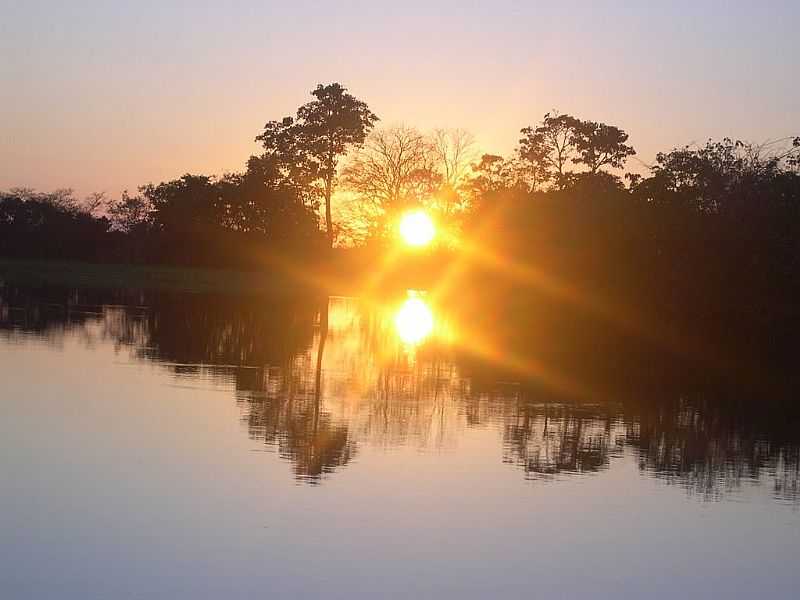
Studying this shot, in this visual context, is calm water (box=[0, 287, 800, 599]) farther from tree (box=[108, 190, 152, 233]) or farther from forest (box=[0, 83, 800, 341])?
tree (box=[108, 190, 152, 233])

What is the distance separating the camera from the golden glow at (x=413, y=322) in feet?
101

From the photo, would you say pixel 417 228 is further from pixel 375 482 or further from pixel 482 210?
pixel 375 482

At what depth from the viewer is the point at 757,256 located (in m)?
42.9

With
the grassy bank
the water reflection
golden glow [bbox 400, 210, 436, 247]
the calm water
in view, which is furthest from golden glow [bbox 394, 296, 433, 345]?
golden glow [bbox 400, 210, 436, 247]

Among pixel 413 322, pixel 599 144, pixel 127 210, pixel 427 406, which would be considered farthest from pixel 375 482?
pixel 127 210

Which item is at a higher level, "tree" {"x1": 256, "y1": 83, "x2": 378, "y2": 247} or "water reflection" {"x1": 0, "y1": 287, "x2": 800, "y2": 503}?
"tree" {"x1": 256, "y1": 83, "x2": 378, "y2": 247}

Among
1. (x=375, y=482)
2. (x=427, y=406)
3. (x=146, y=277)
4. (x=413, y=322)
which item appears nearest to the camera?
(x=375, y=482)

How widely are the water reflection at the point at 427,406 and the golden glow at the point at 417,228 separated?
43447mm

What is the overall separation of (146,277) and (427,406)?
184 feet

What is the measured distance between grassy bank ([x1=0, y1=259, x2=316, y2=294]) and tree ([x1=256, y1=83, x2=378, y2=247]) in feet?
24.2

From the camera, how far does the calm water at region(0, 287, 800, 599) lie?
8.49m

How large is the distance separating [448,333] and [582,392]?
13.4 meters

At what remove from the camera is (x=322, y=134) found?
72.8 m

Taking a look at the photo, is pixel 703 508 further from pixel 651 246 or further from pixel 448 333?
pixel 651 246
